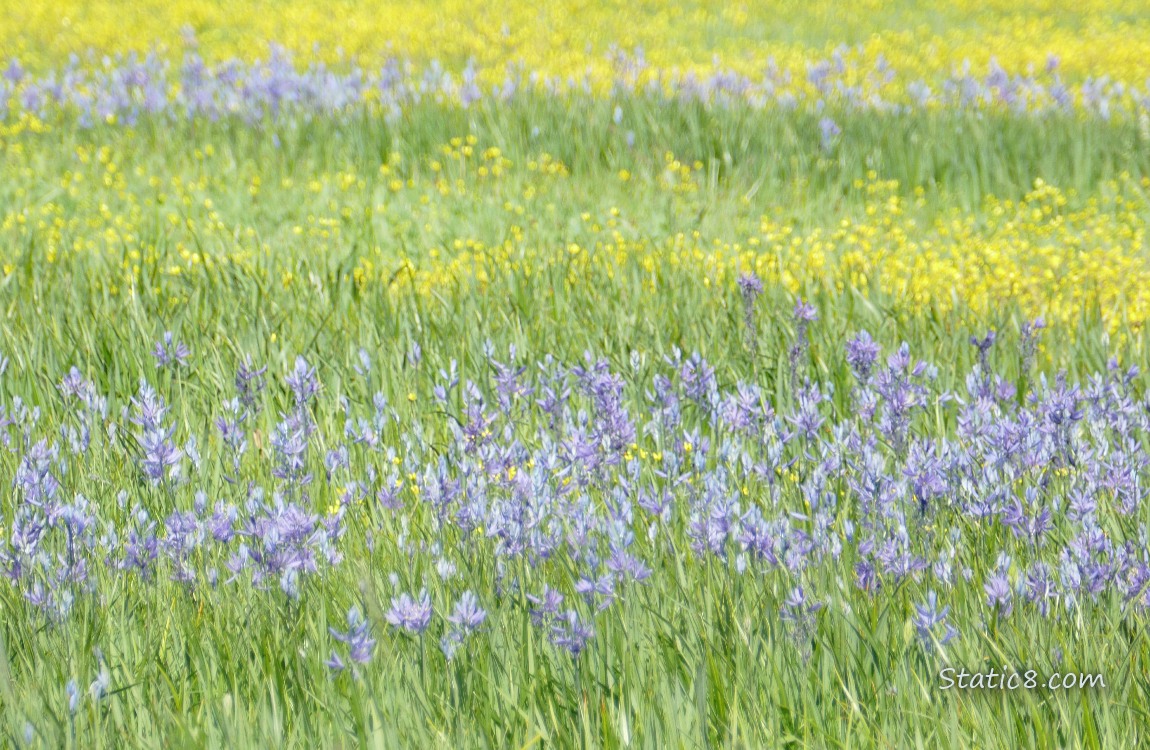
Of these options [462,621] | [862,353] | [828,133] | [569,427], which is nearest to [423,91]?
[828,133]

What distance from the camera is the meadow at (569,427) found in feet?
6.81

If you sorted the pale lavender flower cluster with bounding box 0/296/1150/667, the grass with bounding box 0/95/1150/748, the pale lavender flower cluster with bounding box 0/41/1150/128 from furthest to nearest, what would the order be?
the pale lavender flower cluster with bounding box 0/41/1150/128, the pale lavender flower cluster with bounding box 0/296/1150/667, the grass with bounding box 0/95/1150/748

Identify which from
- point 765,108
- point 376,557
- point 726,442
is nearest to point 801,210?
point 765,108

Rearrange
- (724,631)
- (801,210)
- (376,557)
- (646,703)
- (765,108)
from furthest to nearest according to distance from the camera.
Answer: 1. (765,108)
2. (801,210)
3. (376,557)
4. (724,631)
5. (646,703)

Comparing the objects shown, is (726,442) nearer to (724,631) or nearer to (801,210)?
(724,631)

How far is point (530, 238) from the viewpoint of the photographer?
22.1 feet

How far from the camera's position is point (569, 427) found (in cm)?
307

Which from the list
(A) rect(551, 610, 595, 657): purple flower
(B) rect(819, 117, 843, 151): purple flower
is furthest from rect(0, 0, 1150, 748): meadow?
(B) rect(819, 117, 843, 151): purple flower

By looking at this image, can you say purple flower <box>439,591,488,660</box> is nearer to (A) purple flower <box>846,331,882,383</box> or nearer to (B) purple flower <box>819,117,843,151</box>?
(A) purple flower <box>846,331,882,383</box>

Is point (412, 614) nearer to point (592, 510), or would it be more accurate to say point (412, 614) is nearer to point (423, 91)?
point (592, 510)

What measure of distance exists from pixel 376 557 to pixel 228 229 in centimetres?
407

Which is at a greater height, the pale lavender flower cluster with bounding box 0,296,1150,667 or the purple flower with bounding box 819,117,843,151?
the purple flower with bounding box 819,117,843,151

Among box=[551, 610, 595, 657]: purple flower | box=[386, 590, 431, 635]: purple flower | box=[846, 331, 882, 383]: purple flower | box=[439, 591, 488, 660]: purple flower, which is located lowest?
box=[551, 610, 595, 657]: purple flower

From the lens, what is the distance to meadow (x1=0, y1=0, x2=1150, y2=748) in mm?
2074
